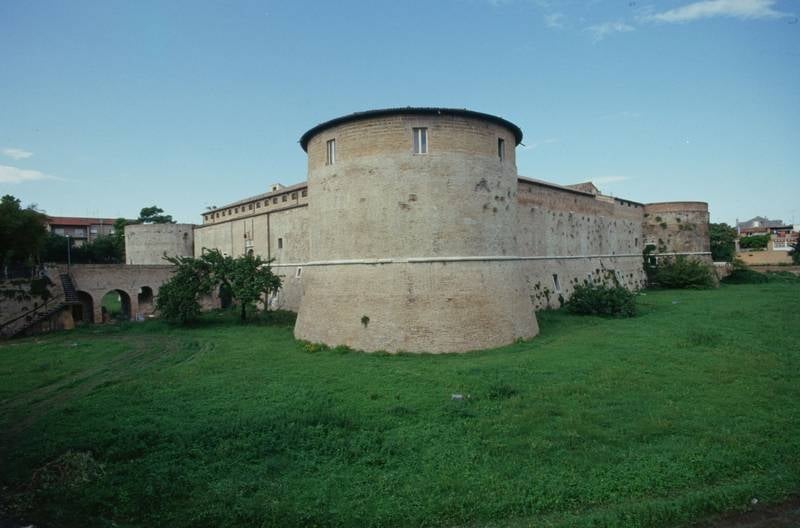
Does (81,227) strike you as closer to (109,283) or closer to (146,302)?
(146,302)

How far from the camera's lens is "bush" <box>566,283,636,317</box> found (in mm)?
22250

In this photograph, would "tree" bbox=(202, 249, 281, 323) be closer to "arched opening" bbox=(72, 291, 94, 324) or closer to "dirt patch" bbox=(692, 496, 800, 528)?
"arched opening" bbox=(72, 291, 94, 324)

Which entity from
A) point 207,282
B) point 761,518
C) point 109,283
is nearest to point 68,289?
point 109,283

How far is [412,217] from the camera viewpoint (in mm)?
15422

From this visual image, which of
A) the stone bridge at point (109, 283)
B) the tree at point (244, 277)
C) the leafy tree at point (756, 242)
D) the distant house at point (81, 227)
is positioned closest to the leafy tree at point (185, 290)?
the tree at point (244, 277)

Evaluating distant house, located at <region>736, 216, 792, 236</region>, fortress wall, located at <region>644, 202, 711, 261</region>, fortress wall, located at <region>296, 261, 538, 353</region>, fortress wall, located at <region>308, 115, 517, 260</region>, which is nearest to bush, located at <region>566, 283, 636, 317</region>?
fortress wall, located at <region>296, 261, 538, 353</region>

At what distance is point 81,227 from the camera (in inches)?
2766

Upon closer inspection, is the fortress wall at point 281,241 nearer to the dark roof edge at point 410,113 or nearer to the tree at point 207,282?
the tree at point 207,282

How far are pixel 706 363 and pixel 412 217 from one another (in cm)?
885

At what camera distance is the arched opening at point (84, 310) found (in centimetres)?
2808

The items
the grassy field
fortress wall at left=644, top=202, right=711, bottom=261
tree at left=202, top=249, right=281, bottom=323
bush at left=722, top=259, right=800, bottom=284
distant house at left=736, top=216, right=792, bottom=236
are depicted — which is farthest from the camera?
distant house at left=736, top=216, right=792, bottom=236

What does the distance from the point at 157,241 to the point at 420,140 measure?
1218 inches

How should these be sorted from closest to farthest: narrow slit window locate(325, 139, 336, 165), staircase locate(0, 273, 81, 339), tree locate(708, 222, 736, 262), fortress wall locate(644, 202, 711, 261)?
narrow slit window locate(325, 139, 336, 165)
staircase locate(0, 273, 81, 339)
fortress wall locate(644, 202, 711, 261)
tree locate(708, 222, 736, 262)

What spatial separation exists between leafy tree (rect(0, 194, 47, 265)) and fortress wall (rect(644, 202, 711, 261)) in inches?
1650
